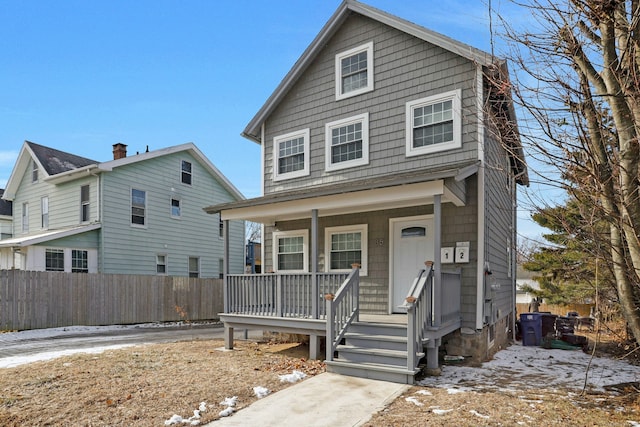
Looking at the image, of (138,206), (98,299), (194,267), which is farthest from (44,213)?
(98,299)

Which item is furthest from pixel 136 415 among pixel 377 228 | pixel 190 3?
pixel 190 3

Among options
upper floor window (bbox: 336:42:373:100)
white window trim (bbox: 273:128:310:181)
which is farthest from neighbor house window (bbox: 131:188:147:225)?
upper floor window (bbox: 336:42:373:100)

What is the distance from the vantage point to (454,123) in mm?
9031

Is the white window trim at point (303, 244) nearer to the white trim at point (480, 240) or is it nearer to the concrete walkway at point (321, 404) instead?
the white trim at point (480, 240)

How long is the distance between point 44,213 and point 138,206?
4917mm

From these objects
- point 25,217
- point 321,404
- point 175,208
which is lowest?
point 321,404

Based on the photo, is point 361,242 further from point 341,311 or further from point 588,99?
point 588,99

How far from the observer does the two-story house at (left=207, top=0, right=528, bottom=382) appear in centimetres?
750

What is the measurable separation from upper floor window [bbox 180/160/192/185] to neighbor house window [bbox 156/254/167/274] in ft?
12.4

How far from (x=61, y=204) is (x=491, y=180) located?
58.2 ft

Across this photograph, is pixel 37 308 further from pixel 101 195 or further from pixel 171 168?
pixel 171 168

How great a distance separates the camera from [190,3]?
10.6 meters

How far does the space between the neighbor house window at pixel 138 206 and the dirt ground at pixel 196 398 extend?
37.0 feet

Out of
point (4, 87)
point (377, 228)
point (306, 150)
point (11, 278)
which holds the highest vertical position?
point (4, 87)
